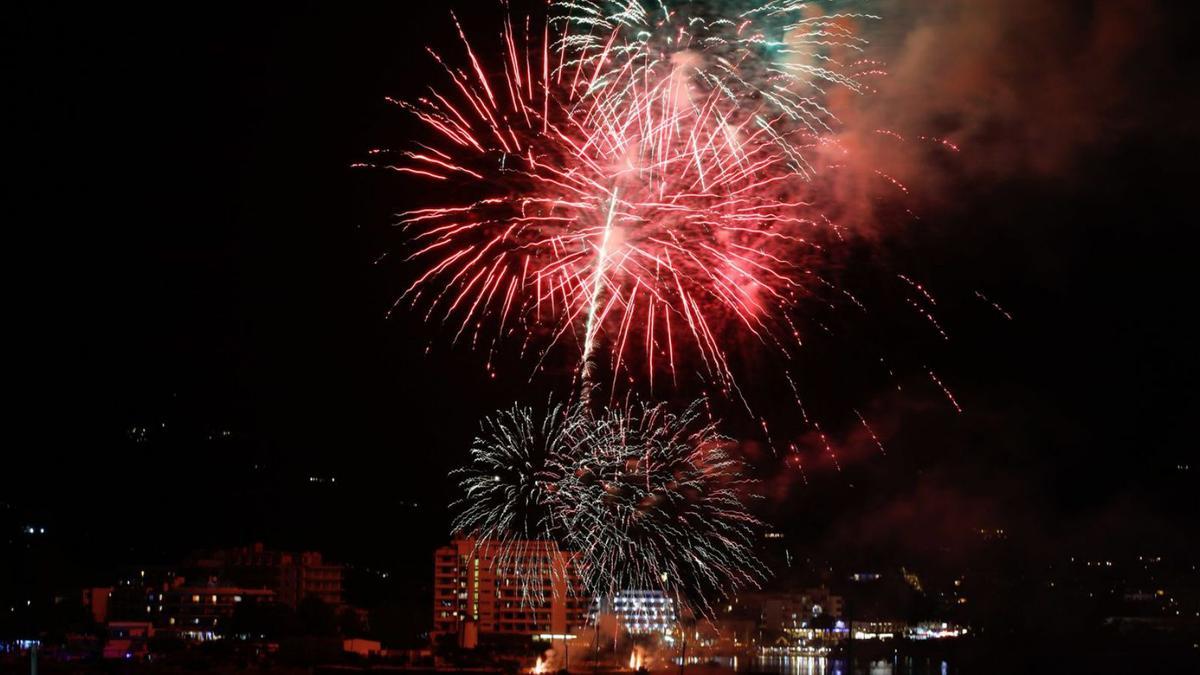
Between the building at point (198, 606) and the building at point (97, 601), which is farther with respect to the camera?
the building at point (198, 606)

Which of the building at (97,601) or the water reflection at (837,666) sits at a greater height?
the building at (97,601)

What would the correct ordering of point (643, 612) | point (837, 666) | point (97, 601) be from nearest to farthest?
point (97, 601) < point (643, 612) < point (837, 666)

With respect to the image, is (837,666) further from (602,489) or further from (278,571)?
(602,489)

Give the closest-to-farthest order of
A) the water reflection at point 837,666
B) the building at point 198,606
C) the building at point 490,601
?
the building at point 198,606, the building at point 490,601, the water reflection at point 837,666

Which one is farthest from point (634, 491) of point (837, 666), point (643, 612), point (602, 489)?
point (837, 666)

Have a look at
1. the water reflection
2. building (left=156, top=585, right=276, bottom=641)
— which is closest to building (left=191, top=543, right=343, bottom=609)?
building (left=156, top=585, right=276, bottom=641)

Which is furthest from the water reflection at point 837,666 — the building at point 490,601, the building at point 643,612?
the building at point 490,601

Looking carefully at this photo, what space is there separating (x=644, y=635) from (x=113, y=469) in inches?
754

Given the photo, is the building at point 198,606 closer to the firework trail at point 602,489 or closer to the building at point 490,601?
the building at point 490,601

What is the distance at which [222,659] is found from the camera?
2434 centimetres

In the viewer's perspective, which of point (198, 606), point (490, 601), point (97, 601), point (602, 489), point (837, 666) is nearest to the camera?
point (602, 489)

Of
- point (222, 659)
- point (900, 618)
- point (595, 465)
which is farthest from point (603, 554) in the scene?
point (900, 618)

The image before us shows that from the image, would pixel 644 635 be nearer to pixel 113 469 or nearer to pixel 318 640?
pixel 318 640

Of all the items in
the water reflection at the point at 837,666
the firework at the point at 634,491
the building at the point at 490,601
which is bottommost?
the water reflection at the point at 837,666
